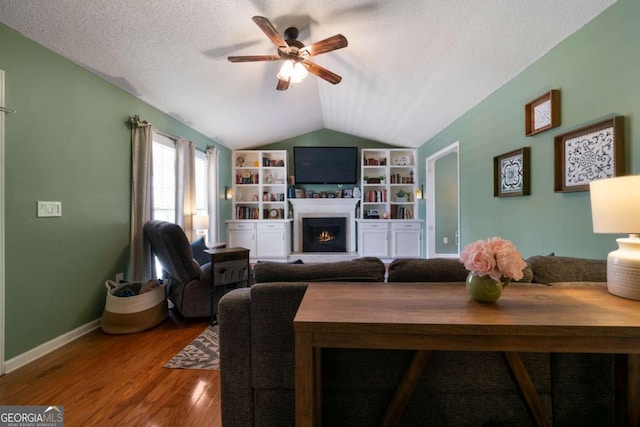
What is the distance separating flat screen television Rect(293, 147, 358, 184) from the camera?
231 inches

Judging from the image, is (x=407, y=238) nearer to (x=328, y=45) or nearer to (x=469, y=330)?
(x=328, y=45)

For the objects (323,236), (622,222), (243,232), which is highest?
(622,222)

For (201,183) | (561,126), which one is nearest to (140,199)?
(201,183)

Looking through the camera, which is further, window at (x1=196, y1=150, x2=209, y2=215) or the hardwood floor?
window at (x1=196, y1=150, x2=209, y2=215)

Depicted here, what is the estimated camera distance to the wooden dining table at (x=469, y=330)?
88 cm

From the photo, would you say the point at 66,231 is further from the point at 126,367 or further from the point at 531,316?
the point at 531,316

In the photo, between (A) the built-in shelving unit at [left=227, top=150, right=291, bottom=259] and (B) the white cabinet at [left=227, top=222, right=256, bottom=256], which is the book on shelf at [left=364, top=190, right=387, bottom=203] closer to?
(A) the built-in shelving unit at [left=227, top=150, right=291, bottom=259]

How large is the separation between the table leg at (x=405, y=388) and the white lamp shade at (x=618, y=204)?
94cm

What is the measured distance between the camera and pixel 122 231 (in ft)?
9.71

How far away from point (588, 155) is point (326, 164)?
437cm

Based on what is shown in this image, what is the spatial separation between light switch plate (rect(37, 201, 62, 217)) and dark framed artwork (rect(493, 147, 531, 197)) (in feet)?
13.3

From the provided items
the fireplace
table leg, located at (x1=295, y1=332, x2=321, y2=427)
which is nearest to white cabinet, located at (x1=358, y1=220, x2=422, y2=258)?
the fireplace

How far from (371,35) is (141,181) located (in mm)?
2839

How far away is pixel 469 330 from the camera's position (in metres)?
0.88
